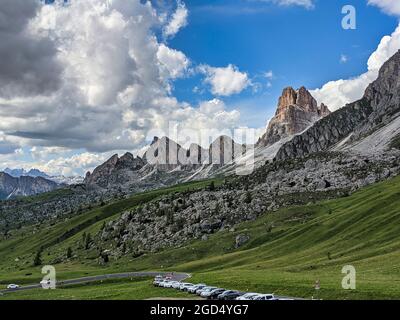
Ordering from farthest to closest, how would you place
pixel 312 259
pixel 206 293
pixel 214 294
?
pixel 312 259
pixel 206 293
pixel 214 294

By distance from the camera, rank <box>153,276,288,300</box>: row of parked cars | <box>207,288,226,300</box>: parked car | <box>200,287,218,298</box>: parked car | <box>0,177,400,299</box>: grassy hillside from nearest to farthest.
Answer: <box>153,276,288,300</box>: row of parked cars
<box>207,288,226,300</box>: parked car
<box>0,177,400,299</box>: grassy hillside
<box>200,287,218,298</box>: parked car

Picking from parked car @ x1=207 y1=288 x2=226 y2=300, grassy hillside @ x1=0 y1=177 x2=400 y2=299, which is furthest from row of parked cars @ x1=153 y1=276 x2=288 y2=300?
grassy hillside @ x1=0 y1=177 x2=400 y2=299

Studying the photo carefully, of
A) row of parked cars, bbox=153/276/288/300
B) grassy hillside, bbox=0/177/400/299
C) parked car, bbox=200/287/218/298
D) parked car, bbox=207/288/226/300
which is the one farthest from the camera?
parked car, bbox=200/287/218/298

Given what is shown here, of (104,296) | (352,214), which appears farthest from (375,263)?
(352,214)

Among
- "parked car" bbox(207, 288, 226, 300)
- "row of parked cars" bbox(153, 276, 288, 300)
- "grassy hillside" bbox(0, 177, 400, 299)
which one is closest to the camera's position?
"row of parked cars" bbox(153, 276, 288, 300)

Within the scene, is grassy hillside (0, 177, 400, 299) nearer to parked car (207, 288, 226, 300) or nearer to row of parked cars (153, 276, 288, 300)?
row of parked cars (153, 276, 288, 300)

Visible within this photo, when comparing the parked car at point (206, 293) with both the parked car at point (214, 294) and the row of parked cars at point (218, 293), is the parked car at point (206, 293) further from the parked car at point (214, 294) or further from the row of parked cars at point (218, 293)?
the parked car at point (214, 294)

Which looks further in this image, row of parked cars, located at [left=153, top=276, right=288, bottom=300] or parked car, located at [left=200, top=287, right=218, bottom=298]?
parked car, located at [left=200, top=287, right=218, bottom=298]

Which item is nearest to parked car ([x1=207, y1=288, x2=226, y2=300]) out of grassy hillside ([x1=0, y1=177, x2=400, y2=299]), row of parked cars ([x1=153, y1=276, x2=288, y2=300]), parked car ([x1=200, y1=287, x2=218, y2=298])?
row of parked cars ([x1=153, y1=276, x2=288, y2=300])

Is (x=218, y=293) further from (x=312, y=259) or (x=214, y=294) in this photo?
(x=312, y=259)

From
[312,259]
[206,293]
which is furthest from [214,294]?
[312,259]

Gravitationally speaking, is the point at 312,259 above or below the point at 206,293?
below
